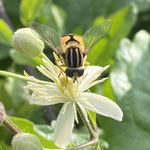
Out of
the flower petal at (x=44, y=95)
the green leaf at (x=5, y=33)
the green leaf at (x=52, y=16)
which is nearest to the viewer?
the flower petal at (x=44, y=95)

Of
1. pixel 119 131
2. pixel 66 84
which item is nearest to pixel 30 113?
pixel 119 131

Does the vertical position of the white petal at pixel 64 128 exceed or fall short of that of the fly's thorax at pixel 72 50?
it falls short

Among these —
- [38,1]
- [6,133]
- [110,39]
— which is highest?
[38,1]

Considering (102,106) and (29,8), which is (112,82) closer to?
(102,106)

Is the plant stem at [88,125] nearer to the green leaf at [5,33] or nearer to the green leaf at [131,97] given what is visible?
the green leaf at [131,97]

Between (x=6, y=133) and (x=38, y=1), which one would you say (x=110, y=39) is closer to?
(x=38, y=1)

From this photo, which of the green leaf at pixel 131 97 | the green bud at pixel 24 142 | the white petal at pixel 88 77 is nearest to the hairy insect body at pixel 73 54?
the white petal at pixel 88 77
